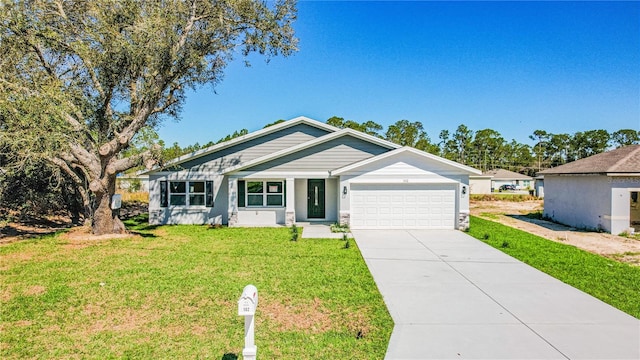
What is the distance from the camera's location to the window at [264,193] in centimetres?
1681

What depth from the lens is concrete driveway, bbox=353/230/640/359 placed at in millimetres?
4773

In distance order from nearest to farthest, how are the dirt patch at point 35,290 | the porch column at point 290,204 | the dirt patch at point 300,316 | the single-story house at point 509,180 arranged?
1. the dirt patch at point 300,316
2. the dirt patch at point 35,290
3. the porch column at point 290,204
4. the single-story house at point 509,180

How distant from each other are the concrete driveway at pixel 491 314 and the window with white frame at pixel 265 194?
764cm

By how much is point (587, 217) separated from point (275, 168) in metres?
14.0

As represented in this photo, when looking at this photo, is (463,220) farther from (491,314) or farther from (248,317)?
(248,317)

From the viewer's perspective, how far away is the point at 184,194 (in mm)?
17453

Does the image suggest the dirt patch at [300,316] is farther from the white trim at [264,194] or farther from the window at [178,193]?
the window at [178,193]

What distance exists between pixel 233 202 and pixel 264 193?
1451 mm

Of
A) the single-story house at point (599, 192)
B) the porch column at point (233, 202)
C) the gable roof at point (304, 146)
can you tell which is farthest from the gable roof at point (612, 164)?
the porch column at point (233, 202)

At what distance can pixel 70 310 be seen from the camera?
20.0 feet

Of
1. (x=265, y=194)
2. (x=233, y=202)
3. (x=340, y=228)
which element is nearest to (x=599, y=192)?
(x=340, y=228)

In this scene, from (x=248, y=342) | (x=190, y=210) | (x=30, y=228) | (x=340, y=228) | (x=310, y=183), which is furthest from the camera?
(x=310, y=183)

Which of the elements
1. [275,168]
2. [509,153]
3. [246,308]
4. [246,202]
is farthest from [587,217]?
[509,153]

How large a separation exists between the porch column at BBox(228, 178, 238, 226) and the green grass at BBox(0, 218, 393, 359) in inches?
207
